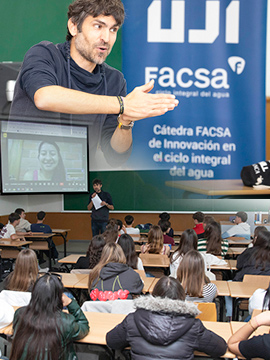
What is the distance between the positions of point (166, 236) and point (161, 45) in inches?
101

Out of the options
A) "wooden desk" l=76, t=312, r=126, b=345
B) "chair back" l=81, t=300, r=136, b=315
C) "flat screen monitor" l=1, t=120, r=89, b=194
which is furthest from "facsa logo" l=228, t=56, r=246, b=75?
"wooden desk" l=76, t=312, r=126, b=345

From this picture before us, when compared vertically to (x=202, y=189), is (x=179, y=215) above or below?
below

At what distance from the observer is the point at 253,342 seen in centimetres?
182

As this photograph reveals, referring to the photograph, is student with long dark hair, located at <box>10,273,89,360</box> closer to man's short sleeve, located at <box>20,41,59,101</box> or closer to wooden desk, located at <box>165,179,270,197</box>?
man's short sleeve, located at <box>20,41,59,101</box>

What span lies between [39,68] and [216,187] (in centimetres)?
429

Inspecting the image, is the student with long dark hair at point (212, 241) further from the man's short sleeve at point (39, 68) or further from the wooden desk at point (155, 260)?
the man's short sleeve at point (39, 68)

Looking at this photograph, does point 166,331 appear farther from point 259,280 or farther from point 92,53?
point 92,53

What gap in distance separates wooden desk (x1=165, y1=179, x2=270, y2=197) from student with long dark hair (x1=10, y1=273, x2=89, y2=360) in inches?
166

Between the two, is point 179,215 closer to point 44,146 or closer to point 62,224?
point 62,224

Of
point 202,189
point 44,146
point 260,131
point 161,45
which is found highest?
point 161,45

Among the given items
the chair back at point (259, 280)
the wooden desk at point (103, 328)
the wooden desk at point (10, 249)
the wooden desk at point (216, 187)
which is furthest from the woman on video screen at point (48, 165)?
the wooden desk at point (216, 187)

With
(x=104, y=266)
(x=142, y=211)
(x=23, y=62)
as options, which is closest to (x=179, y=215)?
(x=142, y=211)

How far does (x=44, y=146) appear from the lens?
3.18 m

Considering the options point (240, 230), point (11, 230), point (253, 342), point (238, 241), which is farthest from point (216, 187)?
point (253, 342)
